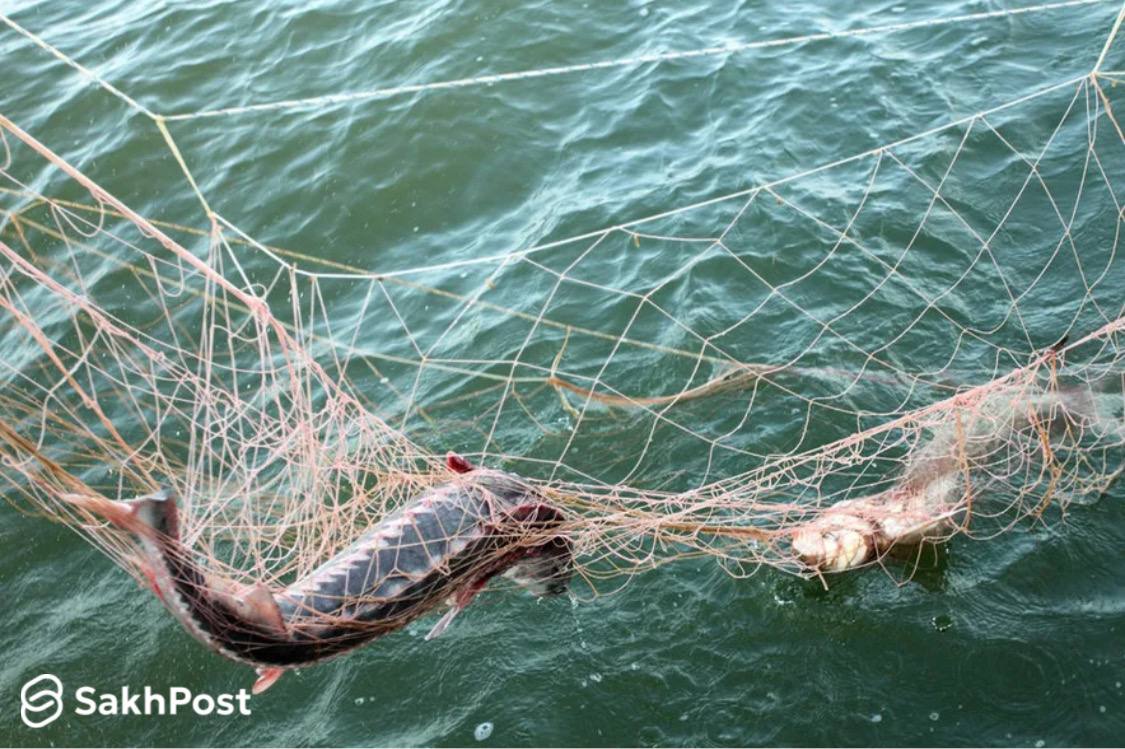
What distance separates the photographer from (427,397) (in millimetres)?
8227

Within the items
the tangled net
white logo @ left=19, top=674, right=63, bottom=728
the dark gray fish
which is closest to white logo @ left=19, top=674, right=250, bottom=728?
white logo @ left=19, top=674, right=63, bottom=728

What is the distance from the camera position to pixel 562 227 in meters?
9.29

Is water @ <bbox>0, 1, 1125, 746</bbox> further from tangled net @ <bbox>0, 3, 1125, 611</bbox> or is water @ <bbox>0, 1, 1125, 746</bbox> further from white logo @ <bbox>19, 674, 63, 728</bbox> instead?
tangled net @ <bbox>0, 3, 1125, 611</bbox>

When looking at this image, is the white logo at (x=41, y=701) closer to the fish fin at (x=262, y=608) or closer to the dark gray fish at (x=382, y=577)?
the dark gray fish at (x=382, y=577)

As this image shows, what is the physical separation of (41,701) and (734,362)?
4825mm

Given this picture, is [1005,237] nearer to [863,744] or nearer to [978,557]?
[978,557]

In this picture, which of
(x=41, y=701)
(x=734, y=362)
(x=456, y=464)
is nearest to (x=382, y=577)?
(x=456, y=464)

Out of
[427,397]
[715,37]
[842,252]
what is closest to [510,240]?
[427,397]

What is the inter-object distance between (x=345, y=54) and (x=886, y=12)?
549cm

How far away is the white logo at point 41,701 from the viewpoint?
6645mm

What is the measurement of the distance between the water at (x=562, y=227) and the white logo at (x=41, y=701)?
7 cm

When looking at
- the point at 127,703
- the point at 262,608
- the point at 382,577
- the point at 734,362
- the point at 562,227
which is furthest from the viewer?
the point at 562,227

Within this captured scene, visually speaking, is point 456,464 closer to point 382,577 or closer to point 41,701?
point 382,577

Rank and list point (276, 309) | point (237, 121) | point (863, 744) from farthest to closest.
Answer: point (237, 121), point (276, 309), point (863, 744)
